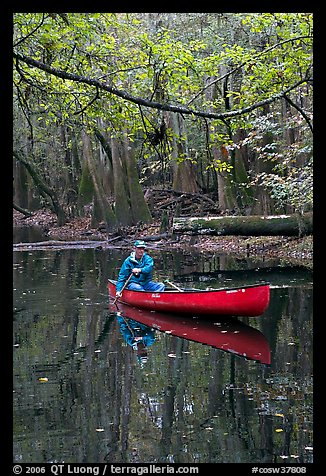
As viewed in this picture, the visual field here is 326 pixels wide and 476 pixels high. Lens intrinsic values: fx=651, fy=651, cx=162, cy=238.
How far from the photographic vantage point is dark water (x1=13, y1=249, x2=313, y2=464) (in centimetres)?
580

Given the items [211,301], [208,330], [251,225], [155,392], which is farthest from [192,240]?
[155,392]

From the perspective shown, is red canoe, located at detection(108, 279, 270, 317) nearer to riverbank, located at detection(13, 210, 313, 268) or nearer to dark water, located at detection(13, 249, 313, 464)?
dark water, located at detection(13, 249, 313, 464)

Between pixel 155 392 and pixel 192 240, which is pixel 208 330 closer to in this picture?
pixel 155 392

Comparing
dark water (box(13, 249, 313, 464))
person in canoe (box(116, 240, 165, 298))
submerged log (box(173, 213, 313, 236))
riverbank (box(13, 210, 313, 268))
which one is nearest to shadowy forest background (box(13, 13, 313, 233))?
submerged log (box(173, 213, 313, 236))

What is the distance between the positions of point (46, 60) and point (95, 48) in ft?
3.55

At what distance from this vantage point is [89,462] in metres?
5.50

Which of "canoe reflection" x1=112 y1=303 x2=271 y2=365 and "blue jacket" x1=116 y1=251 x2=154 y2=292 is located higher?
"blue jacket" x1=116 y1=251 x2=154 y2=292

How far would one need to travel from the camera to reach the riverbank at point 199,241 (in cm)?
1970

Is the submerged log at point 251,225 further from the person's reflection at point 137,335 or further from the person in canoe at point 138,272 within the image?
the person's reflection at point 137,335

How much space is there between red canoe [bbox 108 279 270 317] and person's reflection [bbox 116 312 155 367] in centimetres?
69
